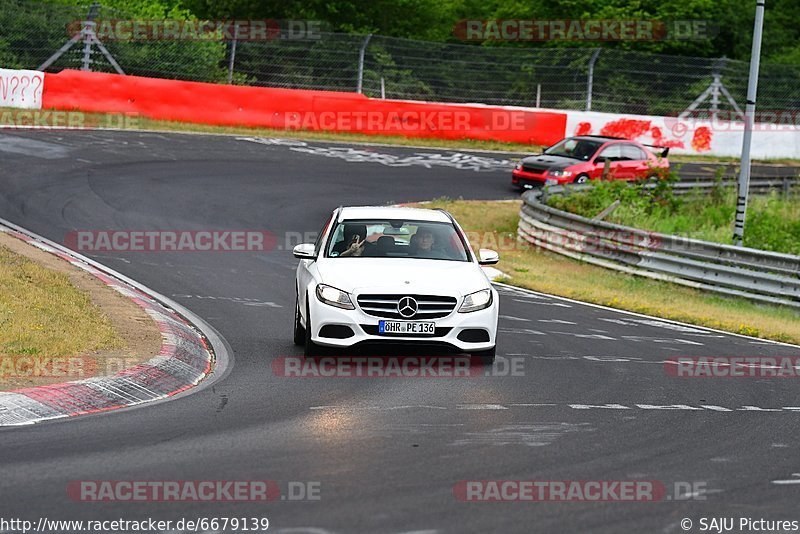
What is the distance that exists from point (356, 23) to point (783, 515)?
5154cm

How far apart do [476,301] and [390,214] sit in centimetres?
181

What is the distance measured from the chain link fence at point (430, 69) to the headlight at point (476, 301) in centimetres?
2710

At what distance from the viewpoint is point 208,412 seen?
976 centimetres

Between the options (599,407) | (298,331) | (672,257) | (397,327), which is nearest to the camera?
(599,407)

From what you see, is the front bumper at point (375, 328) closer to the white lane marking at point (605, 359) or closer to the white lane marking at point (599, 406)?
the white lane marking at point (599, 406)

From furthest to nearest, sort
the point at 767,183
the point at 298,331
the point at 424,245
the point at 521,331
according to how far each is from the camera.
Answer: the point at 767,183, the point at 521,331, the point at 298,331, the point at 424,245

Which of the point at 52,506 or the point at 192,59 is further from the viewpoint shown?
the point at 192,59

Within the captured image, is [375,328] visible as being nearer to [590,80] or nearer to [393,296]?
[393,296]

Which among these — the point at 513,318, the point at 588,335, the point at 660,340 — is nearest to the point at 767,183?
the point at 513,318

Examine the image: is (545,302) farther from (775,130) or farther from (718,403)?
(775,130)

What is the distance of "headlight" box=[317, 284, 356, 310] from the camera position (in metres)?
12.0

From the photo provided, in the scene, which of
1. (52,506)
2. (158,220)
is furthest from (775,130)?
(52,506)

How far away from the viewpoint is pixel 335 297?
12.0m

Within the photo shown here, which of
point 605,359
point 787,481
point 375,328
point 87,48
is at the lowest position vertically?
point 605,359
